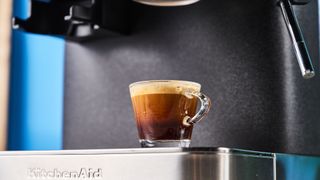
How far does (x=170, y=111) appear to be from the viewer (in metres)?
0.74

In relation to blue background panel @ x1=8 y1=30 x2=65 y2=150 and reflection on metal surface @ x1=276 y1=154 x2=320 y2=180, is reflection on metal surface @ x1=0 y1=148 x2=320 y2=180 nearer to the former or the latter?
reflection on metal surface @ x1=276 y1=154 x2=320 y2=180

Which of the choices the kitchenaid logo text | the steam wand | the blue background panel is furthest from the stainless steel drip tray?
the blue background panel

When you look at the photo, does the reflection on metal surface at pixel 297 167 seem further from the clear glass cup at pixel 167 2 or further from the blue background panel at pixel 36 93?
the blue background panel at pixel 36 93

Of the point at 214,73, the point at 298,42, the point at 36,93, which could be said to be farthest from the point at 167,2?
the point at 36,93

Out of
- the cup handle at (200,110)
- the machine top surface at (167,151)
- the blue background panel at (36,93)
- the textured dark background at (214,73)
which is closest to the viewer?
the machine top surface at (167,151)

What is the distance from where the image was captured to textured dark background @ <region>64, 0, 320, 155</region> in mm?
841

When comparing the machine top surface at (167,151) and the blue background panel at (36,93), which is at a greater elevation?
the blue background panel at (36,93)

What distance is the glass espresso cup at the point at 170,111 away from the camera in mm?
742

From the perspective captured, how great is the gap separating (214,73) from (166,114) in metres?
0.19

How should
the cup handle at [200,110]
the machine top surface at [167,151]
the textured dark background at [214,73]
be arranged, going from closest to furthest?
the machine top surface at [167,151] < the cup handle at [200,110] < the textured dark background at [214,73]

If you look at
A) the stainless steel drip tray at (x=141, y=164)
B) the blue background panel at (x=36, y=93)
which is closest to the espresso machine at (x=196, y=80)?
the stainless steel drip tray at (x=141, y=164)

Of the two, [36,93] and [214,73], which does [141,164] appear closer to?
[214,73]

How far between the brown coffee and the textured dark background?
0.46 feet

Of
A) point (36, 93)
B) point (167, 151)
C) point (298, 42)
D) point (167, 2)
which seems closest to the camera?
point (167, 151)
